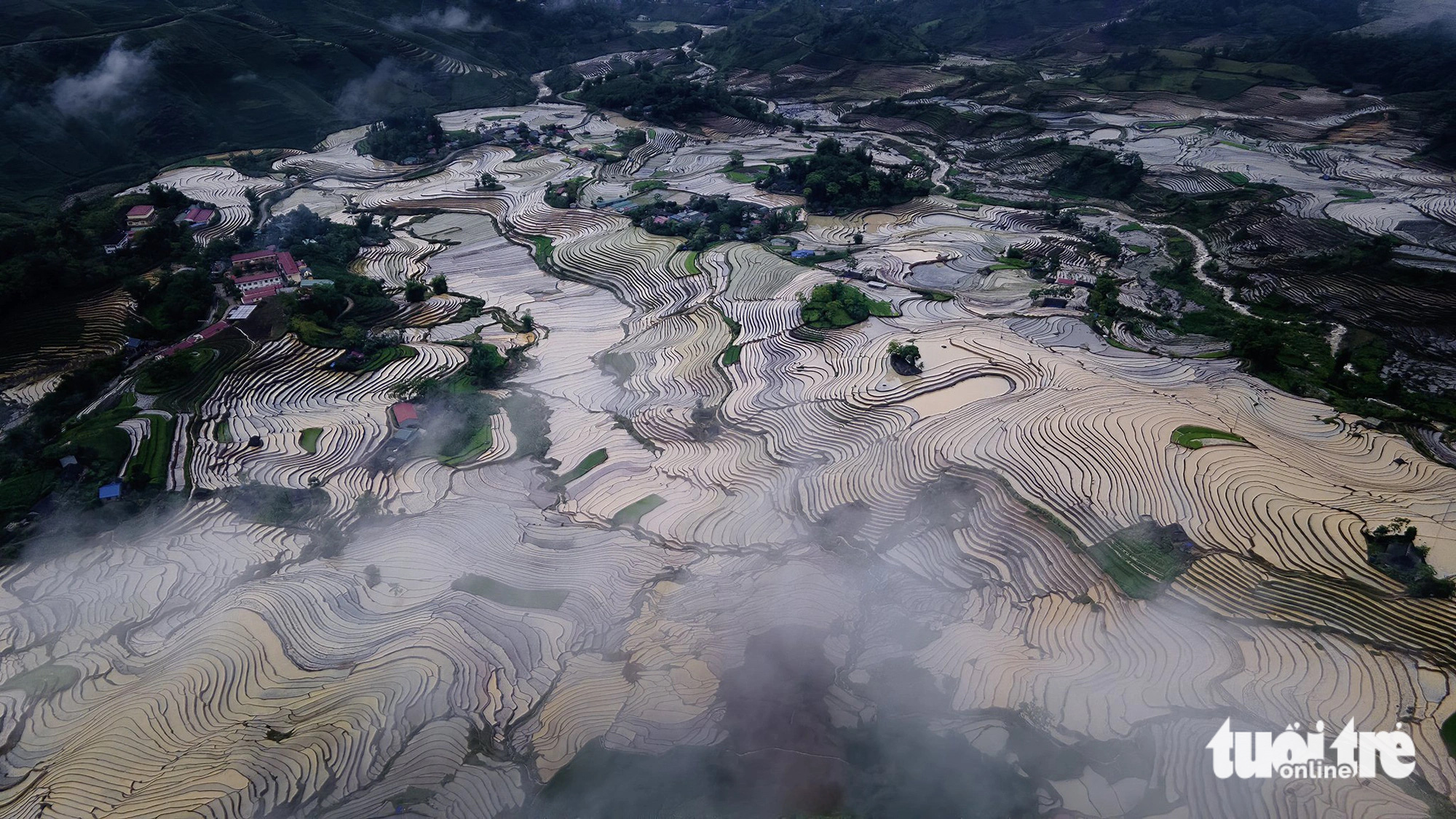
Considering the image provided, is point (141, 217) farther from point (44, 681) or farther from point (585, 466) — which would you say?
point (585, 466)

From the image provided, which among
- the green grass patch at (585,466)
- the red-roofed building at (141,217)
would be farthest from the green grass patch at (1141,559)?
the red-roofed building at (141,217)

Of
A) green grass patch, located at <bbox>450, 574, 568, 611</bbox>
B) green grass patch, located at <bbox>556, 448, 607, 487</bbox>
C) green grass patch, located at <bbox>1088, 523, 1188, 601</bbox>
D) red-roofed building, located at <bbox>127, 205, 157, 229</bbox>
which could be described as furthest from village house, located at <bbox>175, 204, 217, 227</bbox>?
green grass patch, located at <bbox>1088, 523, 1188, 601</bbox>

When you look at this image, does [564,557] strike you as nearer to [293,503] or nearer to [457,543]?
[457,543]

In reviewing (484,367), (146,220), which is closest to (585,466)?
(484,367)

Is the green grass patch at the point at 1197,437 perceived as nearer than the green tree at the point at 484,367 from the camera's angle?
Yes

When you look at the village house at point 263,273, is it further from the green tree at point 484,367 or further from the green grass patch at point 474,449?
the green grass patch at point 474,449

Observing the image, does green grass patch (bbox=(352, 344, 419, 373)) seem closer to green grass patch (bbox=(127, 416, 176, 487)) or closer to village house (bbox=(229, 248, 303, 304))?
green grass patch (bbox=(127, 416, 176, 487))
